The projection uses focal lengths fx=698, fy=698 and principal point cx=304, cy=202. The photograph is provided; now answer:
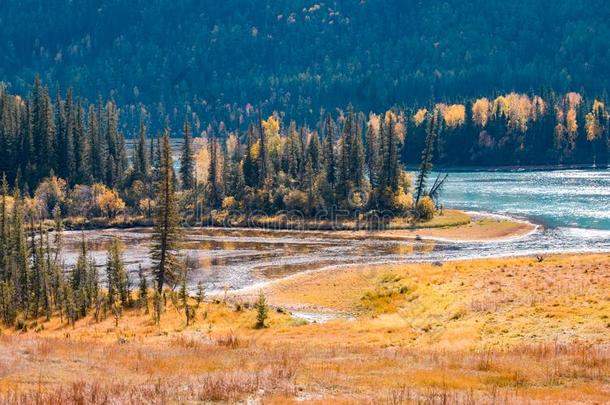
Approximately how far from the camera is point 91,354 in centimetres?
3609

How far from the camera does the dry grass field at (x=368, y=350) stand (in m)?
25.4

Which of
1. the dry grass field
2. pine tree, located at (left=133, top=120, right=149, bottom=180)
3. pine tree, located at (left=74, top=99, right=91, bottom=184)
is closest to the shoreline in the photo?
pine tree, located at (left=133, top=120, right=149, bottom=180)

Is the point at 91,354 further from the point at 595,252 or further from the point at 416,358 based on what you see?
the point at 595,252

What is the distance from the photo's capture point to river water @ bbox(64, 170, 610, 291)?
94.0 m

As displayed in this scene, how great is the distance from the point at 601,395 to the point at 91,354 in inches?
958

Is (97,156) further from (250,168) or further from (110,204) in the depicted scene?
(250,168)

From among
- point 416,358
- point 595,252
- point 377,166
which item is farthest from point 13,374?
point 377,166

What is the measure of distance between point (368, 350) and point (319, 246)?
74.8 m

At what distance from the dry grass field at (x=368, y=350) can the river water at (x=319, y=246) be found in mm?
24187

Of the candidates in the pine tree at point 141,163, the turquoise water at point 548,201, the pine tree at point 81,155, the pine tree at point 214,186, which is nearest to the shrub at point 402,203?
the turquoise water at point 548,201

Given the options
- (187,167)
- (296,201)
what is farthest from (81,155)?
(296,201)

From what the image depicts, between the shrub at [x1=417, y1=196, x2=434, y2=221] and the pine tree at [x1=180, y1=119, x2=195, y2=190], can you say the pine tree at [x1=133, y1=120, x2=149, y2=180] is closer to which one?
the pine tree at [x1=180, y1=119, x2=195, y2=190]

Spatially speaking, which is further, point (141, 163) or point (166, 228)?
point (141, 163)

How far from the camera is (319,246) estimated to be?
112312 mm
